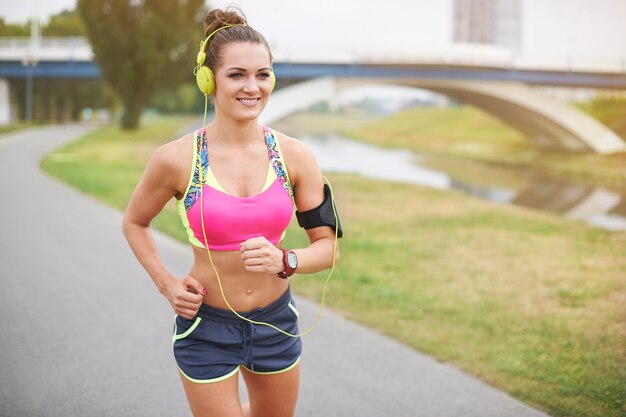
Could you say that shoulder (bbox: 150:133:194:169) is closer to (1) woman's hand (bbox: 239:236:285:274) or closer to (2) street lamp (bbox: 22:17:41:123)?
(1) woman's hand (bbox: 239:236:285:274)

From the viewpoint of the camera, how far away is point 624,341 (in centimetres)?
523

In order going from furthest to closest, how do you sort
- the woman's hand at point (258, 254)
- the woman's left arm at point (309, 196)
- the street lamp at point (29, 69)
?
1. the street lamp at point (29, 69)
2. the woman's left arm at point (309, 196)
3. the woman's hand at point (258, 254)

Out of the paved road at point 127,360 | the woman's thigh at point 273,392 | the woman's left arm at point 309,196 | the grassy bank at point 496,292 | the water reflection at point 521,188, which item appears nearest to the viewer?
the woman's left arm at point 309,196

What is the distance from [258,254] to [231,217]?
195 millimetres

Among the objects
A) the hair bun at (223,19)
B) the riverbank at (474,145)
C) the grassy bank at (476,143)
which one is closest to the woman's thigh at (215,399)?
the hair bun at (223,19)

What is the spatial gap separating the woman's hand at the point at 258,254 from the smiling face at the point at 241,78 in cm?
44

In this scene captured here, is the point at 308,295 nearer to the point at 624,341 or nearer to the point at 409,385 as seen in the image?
the point at 409,385

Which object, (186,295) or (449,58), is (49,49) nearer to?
(449,58)

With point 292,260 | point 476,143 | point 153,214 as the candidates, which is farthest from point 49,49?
point 292,260

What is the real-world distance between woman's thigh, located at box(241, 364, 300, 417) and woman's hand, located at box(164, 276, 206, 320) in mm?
392

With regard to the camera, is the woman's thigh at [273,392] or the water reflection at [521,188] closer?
the woman's thigh at [273,392]

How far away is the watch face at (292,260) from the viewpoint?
2.19 meters

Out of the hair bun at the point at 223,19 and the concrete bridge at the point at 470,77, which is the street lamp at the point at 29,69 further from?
the hair bun at the point at 223,19

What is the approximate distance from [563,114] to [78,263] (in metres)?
34.4
